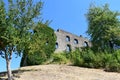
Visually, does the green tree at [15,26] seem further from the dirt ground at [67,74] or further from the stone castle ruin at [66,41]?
the stone castle ruin at [66,41]

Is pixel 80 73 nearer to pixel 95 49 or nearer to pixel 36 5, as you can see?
pixel 36 5

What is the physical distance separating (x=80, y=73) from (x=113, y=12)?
50.2 feet

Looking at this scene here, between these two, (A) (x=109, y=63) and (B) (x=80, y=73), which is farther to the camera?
(A) (x=109, y=63)

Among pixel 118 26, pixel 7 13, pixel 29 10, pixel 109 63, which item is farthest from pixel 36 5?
pixel 118 26

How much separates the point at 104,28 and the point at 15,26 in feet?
49.5

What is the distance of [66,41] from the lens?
56.2 m

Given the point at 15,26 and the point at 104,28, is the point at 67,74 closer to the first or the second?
the point at 15,26

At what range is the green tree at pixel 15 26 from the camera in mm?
19219

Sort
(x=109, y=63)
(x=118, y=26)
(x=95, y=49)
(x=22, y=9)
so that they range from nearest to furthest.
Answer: (x=22, y=9) → (x=109, y=63) → (x=95, y=49) → (x=118, y=26)

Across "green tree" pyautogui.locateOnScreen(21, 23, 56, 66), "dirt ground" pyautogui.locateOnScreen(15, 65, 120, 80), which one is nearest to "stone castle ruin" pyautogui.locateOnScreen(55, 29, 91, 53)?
"green tree" pyautogui.locateOnScreen(21, 23, 56, 66)

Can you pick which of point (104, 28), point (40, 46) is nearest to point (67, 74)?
point (40, 46)

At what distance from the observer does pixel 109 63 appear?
2317 centimetres

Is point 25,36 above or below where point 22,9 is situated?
below

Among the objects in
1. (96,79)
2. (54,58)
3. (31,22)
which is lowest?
(96,79)
